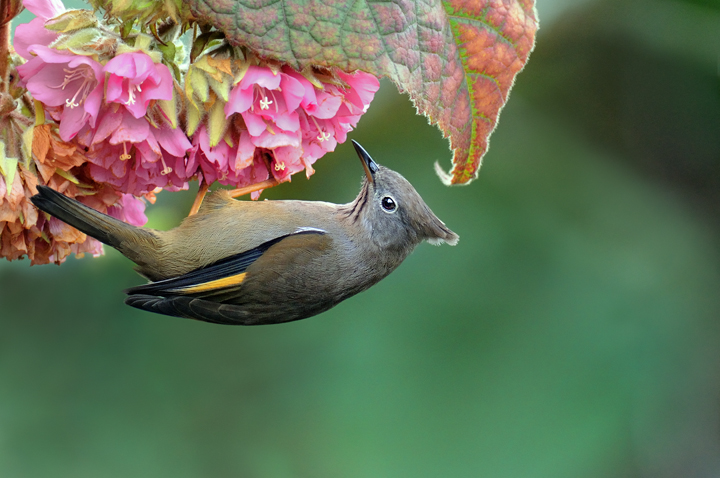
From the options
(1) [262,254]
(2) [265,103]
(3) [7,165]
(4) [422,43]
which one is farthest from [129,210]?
(4) [422,43]

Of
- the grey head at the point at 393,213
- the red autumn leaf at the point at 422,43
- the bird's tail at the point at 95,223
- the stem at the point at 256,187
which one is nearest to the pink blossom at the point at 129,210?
the bird's tail at the point at 95,223

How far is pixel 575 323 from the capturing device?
525cm

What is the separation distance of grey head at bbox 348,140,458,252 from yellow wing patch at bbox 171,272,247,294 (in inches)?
23.7

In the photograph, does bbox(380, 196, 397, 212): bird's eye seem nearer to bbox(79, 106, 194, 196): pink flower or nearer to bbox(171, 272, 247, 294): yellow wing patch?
bbox(171, 272, 247, 294): yellow wing patch

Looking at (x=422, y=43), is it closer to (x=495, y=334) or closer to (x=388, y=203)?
(x=388, y=203)

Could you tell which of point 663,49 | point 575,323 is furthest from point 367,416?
point 663,49

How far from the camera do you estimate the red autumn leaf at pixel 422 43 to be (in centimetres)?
140

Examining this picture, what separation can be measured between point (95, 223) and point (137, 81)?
0.71m

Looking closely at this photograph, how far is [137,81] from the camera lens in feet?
4.98

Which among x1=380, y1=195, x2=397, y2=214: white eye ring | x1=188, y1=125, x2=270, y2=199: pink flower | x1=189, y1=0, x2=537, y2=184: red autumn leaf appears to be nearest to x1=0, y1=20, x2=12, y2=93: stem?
x1=188, y1=125, x2=270, y2=199: pink flower

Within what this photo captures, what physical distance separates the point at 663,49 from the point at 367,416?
11.7ft

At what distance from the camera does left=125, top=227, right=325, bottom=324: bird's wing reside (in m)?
2.21

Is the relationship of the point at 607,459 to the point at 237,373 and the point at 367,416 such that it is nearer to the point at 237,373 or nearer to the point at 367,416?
the point at 367,416

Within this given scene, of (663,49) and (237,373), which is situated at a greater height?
(663,49)
